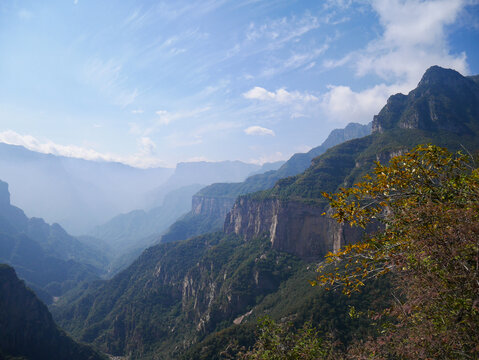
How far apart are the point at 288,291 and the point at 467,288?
68509 mm

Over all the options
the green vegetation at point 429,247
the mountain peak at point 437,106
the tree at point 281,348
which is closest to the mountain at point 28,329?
the tree at point 281,348

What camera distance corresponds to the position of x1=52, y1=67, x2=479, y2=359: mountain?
5541cm

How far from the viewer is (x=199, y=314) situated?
8500 centimetres

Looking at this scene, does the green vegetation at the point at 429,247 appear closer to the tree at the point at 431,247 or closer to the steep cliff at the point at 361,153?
the tree at the point at 431,247

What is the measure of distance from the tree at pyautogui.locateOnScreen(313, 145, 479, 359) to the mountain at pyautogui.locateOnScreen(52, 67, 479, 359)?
39933mm

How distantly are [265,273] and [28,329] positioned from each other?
75.1 metres

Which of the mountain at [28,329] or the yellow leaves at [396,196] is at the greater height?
the yellow leaves at [396,196]

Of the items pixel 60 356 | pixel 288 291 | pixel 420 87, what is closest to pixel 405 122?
pixel 420 87

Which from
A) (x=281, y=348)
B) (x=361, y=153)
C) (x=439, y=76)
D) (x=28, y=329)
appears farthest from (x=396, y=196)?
(x=439, y=76)

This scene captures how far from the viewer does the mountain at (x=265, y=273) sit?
5541cm

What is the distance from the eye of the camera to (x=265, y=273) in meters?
76.9

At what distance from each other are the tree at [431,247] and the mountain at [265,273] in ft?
131

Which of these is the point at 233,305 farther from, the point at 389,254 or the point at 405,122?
the point at 405,122

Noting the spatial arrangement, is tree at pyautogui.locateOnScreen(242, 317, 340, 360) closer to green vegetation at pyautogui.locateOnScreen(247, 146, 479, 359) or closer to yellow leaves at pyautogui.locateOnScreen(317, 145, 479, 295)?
green vegetation at pyautogui.locateOnScreen(247, 146, 479, 359)
